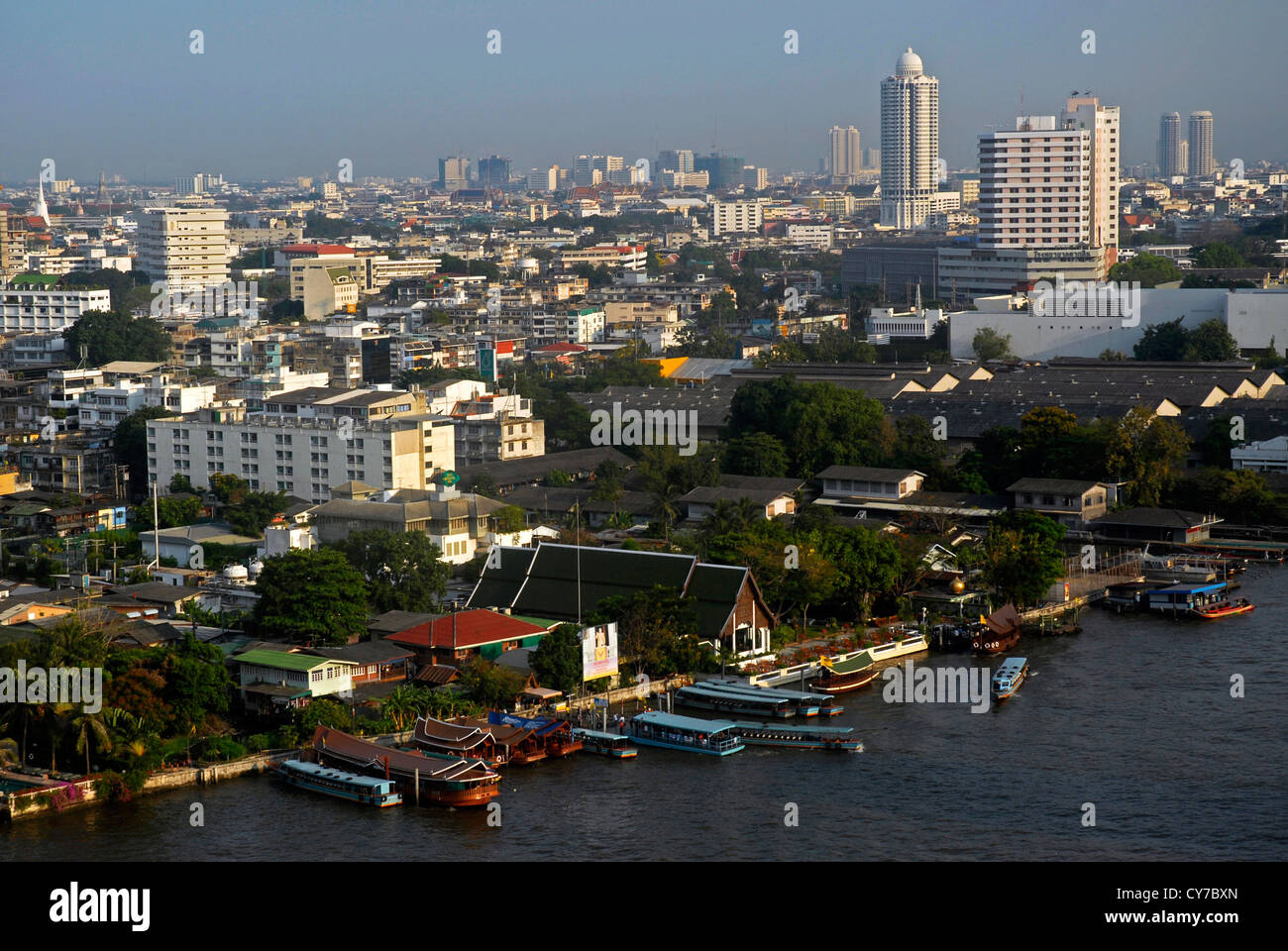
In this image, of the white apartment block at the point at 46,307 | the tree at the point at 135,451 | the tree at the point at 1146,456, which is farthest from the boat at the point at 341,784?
the white apartment block at the point at 46,307

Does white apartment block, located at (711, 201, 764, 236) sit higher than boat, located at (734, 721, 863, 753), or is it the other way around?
white apartment block, located at (711, 201, 764, 236)

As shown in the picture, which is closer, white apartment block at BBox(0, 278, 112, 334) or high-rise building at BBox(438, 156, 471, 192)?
white apartment block at BBox(0, 278, 112, 334)

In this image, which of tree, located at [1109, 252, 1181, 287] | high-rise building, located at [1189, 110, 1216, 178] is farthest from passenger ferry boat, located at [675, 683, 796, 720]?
high-rise building, located at [1189, 110, 1216, 178]

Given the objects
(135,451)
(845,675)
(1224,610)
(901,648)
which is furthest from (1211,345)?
(845,675)

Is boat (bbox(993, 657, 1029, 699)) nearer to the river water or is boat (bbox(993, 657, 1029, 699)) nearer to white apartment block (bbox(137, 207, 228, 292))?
the river water

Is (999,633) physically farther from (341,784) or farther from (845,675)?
(341,784)
